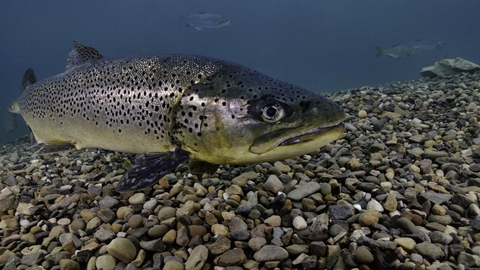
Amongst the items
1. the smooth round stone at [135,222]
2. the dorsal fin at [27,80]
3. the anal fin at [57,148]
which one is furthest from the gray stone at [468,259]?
the dorsal fin at [27,80]

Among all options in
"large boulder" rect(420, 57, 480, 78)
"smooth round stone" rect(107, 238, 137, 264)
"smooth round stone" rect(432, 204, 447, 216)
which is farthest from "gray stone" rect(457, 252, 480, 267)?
"large boulder" rect(420, 57, 480, 78)

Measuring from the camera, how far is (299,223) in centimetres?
233

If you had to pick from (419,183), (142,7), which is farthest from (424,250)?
(142,7)

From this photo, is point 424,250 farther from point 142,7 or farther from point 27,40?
point 27,40

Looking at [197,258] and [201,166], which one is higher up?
[201,166]

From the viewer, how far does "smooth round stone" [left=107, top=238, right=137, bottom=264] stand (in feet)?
7.00

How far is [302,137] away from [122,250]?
59.5 inches

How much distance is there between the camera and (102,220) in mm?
2635

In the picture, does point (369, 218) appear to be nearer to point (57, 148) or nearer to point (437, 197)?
point (437, 197)

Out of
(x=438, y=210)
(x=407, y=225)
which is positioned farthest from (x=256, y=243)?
(x=438, y=210)

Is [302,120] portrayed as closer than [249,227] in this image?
Yes

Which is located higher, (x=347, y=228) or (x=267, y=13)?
(x=267, y=13)

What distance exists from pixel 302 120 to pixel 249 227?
95cm

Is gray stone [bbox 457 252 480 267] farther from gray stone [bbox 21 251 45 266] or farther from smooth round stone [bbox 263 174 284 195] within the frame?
gray stone [bbox 21 251 45 266]
